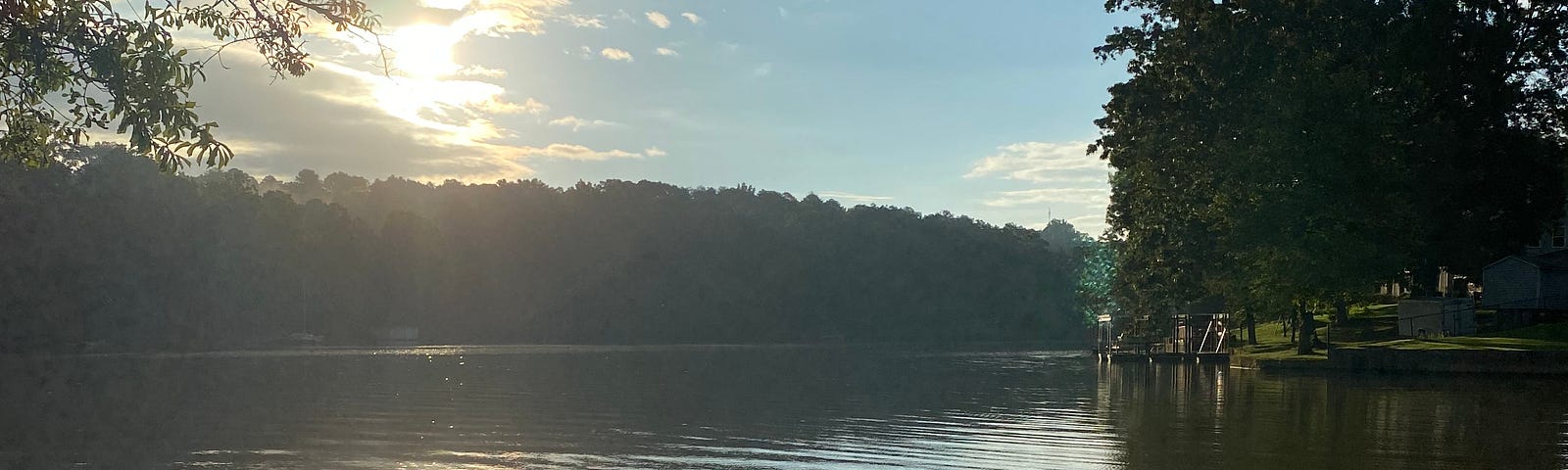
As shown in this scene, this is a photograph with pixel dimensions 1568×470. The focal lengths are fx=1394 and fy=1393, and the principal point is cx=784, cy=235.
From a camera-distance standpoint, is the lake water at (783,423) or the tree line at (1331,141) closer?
the lake water at (783,423)

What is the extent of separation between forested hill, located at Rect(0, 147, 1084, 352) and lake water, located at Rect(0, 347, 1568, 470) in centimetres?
5249

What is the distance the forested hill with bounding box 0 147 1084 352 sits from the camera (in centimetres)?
9106

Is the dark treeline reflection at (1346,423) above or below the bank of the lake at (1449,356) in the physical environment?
below

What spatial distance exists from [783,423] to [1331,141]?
30.1 meters

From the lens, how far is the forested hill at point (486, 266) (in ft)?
299

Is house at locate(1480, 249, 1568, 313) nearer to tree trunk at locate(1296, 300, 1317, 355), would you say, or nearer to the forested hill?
tree trunk at locate(1296, 300, 1317, 355)

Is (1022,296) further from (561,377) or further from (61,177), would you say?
(561,377)

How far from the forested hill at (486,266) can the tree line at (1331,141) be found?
213 feet

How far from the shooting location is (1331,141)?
4756 cm

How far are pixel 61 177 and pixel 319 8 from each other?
8892 cm

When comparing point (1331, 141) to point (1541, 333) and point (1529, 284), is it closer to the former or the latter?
point (1541, 333)

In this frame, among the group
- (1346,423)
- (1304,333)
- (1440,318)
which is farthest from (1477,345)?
(1346,423)

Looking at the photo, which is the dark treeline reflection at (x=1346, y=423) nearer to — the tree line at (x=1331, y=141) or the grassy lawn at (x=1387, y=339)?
the grassy lawn at (x=1387, y=339)

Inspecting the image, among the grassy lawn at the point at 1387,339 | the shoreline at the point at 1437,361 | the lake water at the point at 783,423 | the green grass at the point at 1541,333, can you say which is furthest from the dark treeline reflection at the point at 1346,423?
the green grass at the point at 1541,333
